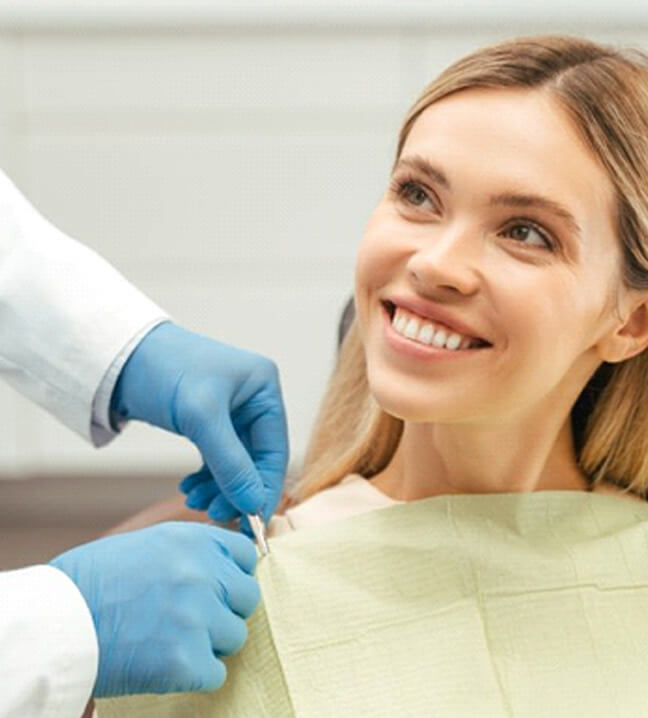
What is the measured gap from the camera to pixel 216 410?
144cm

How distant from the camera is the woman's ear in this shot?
56.0 inches

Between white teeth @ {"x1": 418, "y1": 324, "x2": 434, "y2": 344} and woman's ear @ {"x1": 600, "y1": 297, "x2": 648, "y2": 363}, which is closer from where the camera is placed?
white teeth @ {"x1": 418, "y1": 324, "x2": 434, "y2": 344}

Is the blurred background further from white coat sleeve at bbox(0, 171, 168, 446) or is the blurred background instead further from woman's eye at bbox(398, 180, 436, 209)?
woman's eye at bbox(398, 180, 436, 209)

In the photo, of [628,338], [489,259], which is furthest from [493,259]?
[628,338]

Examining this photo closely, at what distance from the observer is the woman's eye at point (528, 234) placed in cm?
131

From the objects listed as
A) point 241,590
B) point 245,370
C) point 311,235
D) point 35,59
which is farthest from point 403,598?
point 35,59

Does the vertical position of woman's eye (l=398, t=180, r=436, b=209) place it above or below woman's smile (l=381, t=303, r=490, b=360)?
above

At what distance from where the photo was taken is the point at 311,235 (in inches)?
133

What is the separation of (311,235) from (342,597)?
6.96 ft

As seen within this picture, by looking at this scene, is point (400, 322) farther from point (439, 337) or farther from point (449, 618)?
point (449, 618)

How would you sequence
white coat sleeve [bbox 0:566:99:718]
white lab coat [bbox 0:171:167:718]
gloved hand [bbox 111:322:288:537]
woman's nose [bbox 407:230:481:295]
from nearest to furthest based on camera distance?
white coat sleeve [bbox 0:566:99:718] < woman's nose [bbox 407:230:481:295] < gloved hand [bbox 111:322:288:537] < white lab coat [bbox 0:171:167:718]

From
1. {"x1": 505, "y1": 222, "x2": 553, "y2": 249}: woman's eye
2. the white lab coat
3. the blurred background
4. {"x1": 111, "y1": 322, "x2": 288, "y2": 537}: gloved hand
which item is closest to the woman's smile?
{"x1": 505, "y1": 222, "x2": 553, "y2": 249}: woman's eye

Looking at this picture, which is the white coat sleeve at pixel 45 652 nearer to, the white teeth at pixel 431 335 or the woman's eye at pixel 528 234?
the white teeth at pixel 431 335

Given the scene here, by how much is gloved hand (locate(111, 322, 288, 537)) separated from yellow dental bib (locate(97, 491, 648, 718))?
84 millimetres
